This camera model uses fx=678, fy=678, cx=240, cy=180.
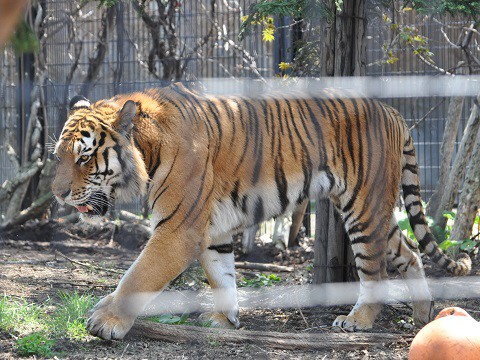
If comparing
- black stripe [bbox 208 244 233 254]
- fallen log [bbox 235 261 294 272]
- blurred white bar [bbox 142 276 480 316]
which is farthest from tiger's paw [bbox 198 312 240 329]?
fallen log [bbox 235 261 294 272]

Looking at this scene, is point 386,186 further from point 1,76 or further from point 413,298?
point 1,76

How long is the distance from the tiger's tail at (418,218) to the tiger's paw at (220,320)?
1.16 meters

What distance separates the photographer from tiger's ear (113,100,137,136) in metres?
3.16

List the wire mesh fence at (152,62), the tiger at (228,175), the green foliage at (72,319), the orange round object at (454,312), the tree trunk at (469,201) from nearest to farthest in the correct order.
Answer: the orange round object at (454,312), the green foliage at (72,319), the tiger at (228,175), the tree trunk at (469,201), the wire mesh fence at (152,62)

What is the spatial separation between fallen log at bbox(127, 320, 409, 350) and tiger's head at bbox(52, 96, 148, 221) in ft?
2.09

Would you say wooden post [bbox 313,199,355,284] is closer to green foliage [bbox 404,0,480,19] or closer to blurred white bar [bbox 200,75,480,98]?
blurred white bar [bbox 200,75,480,98]

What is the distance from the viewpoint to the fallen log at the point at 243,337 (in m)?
3.02

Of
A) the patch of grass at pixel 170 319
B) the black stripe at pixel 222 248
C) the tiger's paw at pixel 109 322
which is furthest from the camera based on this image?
the black stripe at pixel 222 248

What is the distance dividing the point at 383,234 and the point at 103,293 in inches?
66.3

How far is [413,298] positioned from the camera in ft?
12.1

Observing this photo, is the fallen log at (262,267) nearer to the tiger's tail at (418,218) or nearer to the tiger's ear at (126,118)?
the tiger's tail at (418,218)

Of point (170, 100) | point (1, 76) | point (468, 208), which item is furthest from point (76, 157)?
point (1, 76)

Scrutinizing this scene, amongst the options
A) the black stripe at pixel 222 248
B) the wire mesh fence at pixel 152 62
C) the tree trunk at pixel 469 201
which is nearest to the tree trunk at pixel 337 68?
the black stripe at pixel 222 248

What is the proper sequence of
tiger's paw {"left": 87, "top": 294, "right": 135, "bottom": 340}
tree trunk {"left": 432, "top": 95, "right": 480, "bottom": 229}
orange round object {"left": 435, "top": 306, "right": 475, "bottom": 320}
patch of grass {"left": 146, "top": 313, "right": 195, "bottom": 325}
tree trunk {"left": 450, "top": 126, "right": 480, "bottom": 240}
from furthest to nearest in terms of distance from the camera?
tree trunk {"left": 432, "top": 95, "right": 480, "bottom": 229} < tree trunk {"left": 450, "top": 126, "right": 480, "bottom": 240} < patch of grass {"left": 146, "top": 313, "right": 195, "bottom": 325} < tiger's paw {"left": 87, "top": 294, "right": 135, "bottom": 340} < orange round object {"left": 435, "top": 306, "right": 475, "bottom": 320}
